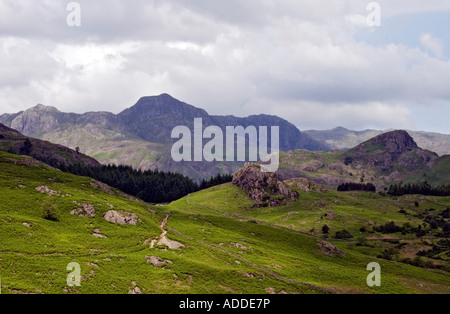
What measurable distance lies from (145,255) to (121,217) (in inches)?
1057

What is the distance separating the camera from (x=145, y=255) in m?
83.5

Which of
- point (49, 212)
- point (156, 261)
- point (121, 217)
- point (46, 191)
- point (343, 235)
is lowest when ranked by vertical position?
point (343, 235)

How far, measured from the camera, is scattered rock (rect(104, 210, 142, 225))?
342ft

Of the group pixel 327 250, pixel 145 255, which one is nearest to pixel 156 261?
pixel 145 255

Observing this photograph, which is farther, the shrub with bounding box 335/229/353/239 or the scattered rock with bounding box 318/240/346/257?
the shrub with bounding box 335/229/353/239

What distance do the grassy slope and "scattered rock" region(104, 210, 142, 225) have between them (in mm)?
2621

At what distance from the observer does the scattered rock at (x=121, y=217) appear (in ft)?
342

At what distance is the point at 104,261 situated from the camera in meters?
75.1

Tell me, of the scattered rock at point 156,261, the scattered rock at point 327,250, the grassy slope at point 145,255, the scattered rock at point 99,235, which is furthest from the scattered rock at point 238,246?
the scattered rock at point 99,235

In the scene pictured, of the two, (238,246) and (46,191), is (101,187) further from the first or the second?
(238,246)

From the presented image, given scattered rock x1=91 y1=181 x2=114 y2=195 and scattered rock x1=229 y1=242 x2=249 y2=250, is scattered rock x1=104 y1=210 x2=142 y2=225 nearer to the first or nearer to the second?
scattered rock x1=229 y1=242 x2=249 y2=250

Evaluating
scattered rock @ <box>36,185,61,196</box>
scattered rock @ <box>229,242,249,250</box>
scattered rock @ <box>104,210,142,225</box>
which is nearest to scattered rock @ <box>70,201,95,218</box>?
scattered rock @ <box>104,210,142,225</box>

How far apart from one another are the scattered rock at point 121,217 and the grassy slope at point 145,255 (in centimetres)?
262

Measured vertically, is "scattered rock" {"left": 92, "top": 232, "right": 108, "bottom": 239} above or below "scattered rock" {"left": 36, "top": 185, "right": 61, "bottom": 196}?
below
